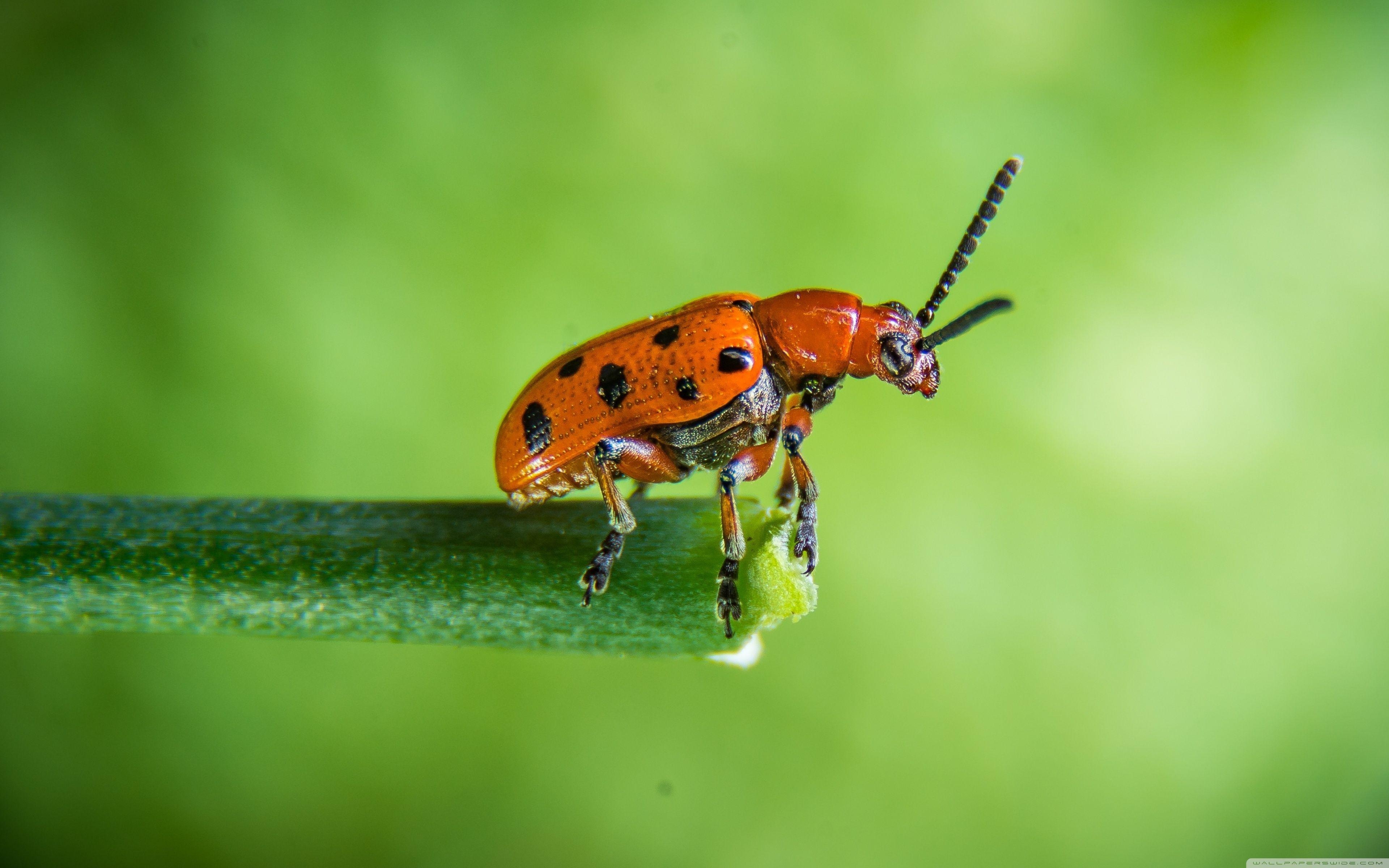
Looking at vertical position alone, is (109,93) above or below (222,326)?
above

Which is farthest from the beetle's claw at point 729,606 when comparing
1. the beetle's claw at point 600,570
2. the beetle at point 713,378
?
the beetle at point 713,378

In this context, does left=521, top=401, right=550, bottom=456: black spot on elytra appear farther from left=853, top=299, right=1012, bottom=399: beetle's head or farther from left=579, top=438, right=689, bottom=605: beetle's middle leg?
left=853, top=299, right=1012, bottom=399: beetle's head

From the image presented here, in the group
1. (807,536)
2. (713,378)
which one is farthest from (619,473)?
(807,536)

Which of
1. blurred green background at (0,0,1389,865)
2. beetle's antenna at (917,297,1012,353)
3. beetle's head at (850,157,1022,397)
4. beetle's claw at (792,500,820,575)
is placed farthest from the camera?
blurred green background at (0,0,1389,865)

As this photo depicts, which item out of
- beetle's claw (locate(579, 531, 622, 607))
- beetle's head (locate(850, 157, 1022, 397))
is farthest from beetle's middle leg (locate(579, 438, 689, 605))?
beetle's head (locate(850, 157, 1022, 397))

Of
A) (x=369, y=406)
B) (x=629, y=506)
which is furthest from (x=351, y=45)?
(x=629, y=506)

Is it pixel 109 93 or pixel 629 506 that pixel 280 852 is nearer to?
pixel 629 506
